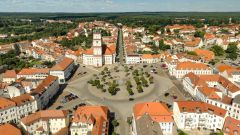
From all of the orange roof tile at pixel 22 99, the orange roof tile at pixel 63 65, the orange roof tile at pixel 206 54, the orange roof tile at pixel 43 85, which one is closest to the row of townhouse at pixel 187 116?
Result: the orange roof tile at pixel 22 99

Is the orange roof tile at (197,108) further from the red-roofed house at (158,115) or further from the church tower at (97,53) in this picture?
the church tower at (97,53)

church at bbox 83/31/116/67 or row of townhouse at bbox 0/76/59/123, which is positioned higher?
church at bbox 83/31/116/67

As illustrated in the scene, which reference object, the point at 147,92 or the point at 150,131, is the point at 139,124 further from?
the point at 147,92

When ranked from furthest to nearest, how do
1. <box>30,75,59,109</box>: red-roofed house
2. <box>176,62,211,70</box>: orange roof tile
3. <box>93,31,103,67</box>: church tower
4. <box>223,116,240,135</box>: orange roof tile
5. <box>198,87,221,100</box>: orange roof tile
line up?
<box>93,31,103,67</box>: church tower, <box>176,62,211,70</box>: orange roof tile, <box>30,75,59,109</box>: red-roofed house, <box>198,87,221,100</box>: orange roof tile, <box>223,116,240,135</box>: orange roof tile

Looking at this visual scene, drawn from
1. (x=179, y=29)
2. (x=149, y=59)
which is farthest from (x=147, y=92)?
(x=179, y=29)

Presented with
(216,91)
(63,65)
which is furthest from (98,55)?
(216,91)

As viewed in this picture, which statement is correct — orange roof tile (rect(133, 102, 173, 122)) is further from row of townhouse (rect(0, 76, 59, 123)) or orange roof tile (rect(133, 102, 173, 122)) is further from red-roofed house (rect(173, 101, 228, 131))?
row of townhouse (rect(0, 76, 59, 123))

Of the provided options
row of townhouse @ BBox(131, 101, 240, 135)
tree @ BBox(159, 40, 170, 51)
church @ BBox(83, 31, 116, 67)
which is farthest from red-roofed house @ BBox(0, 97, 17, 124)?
tree @ BBox(159, 40, 170, 51)

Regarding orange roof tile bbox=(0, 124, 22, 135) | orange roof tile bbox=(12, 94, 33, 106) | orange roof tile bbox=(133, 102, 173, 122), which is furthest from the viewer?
orange roof tile bbox=(12, 94, 33, 106)
